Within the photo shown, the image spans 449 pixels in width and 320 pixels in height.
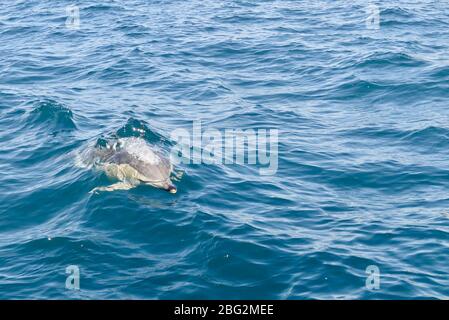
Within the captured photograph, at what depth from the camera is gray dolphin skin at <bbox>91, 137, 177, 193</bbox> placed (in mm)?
19742

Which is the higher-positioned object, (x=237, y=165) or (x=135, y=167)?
(x=237, y=165)

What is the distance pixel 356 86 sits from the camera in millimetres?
28938

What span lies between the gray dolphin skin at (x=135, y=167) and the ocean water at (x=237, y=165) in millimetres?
284

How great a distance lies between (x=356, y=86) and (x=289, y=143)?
6.27 metres

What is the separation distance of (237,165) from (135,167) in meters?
3.55

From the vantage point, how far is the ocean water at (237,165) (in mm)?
16125

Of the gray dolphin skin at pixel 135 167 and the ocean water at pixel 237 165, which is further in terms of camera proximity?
the gray dolphin skin at pixel 135 167

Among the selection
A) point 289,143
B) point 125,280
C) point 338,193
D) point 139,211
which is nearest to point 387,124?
point 289,143

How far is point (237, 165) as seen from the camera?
2220 cm

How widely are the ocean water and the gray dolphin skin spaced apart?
28cm

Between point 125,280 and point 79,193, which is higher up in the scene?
point 79,193

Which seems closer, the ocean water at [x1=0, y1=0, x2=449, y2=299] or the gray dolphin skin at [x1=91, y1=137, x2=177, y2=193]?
the ocean water at [x1=0, y1=0, x2=449, y2=299]

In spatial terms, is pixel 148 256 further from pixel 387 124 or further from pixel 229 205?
pixel 387 124

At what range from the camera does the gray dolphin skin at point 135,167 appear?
19742 mm
